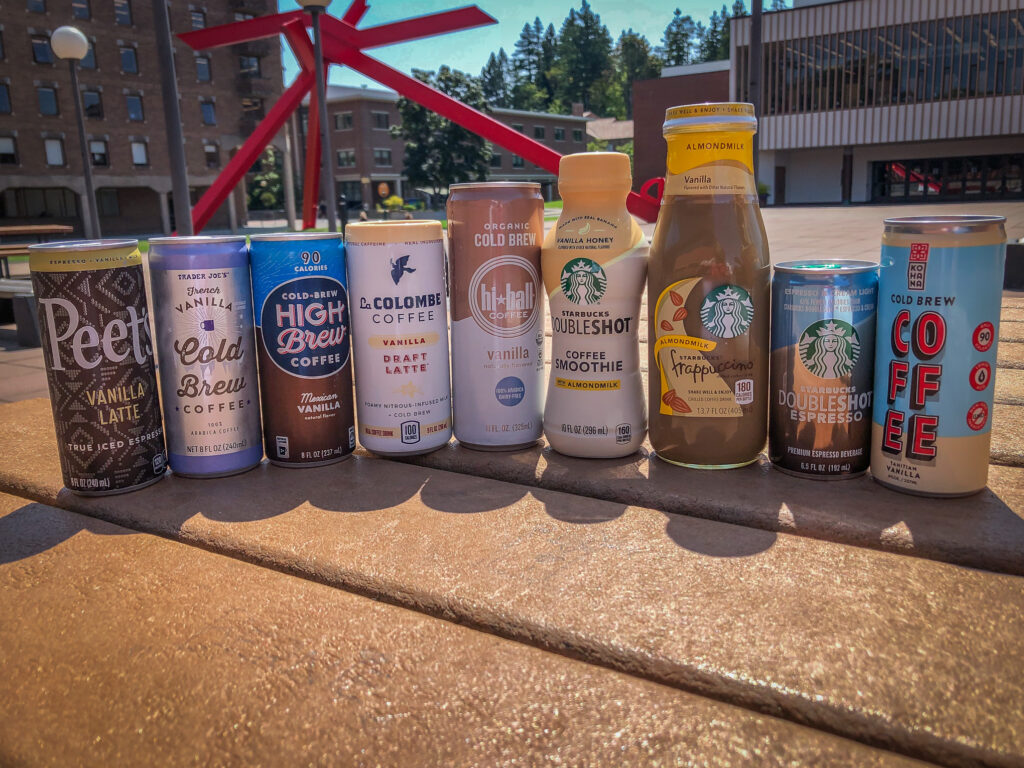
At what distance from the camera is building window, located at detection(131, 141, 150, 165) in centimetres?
3681

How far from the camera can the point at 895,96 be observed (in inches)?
1396

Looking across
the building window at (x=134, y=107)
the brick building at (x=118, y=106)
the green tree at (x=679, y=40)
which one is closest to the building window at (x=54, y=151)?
the brick building at (x=118, y=106)

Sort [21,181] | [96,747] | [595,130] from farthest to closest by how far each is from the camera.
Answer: [595,130]
[21,181]
[96,747]

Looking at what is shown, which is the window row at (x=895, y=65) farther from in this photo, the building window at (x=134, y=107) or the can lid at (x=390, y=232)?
the can lid at (x=390, y=232)

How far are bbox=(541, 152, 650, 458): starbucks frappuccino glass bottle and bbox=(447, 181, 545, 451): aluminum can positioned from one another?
7 centimetres

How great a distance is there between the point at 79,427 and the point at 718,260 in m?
1.34

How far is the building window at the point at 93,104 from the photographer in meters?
34.5

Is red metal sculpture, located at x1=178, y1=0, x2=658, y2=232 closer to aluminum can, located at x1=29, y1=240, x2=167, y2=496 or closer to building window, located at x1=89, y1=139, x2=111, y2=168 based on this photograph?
aluminum can, located at x1=29, y1=240, x2=167, y2=496

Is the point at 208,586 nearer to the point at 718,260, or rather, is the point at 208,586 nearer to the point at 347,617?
the point at 347,617

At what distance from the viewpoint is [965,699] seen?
88 cm

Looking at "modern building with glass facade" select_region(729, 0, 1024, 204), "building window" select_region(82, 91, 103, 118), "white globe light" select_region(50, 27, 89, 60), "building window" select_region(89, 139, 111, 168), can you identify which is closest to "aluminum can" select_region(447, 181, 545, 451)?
"white globe light" select_region(50, 27, 89, 60)

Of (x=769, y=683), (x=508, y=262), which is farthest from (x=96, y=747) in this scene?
(x=508, y=262)

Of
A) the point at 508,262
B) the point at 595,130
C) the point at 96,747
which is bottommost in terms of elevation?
the point at 96,747

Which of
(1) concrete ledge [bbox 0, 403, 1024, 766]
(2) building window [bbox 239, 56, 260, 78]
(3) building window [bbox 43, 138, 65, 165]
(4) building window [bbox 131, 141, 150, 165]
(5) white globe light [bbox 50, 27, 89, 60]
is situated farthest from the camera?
(2) building window [bbox 239, 56, 260, 78]
